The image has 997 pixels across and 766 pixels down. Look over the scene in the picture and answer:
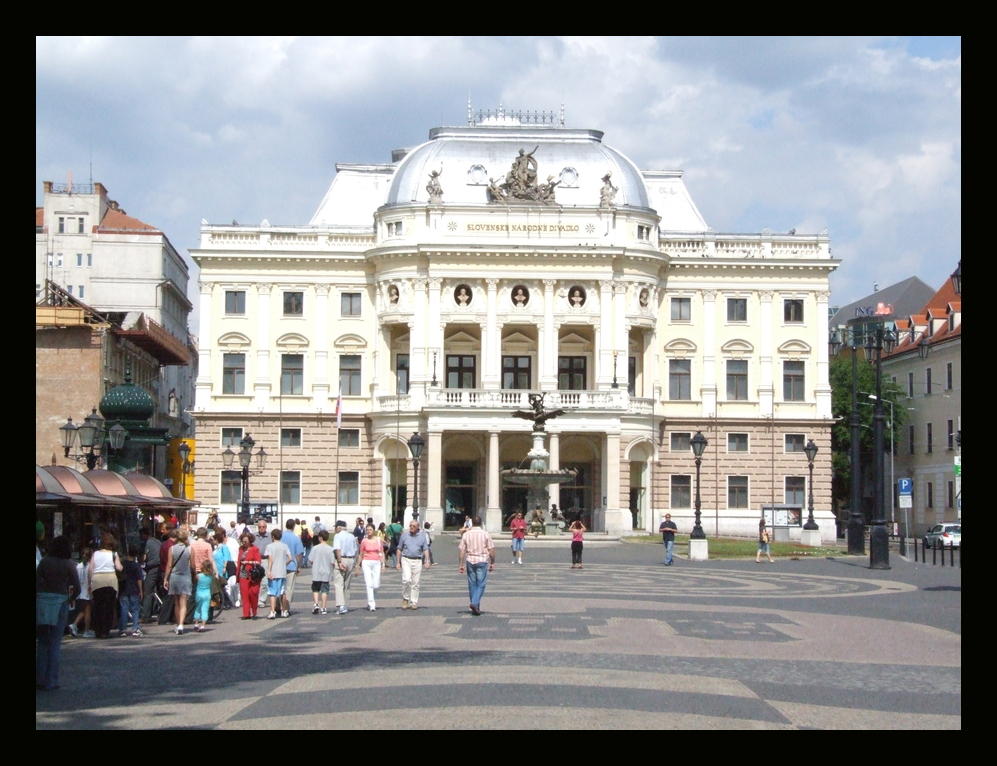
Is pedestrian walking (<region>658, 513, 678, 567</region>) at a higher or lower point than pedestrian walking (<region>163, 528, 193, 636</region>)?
lower

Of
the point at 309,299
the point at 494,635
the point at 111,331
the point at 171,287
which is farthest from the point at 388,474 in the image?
the point at 494,635

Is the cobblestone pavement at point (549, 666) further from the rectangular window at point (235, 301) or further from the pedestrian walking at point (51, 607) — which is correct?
the rectangular window at point (235, 301)

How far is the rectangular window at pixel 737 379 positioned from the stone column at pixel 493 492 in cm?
1437

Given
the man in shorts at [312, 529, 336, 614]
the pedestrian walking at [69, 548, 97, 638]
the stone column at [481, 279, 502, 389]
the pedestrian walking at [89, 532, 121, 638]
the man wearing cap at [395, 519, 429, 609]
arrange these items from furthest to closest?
the stone column at [481, 279, 502, 389], the man in shorts at [312, 529, 336, 614], the man wearing cap at [395, 519, 429, 609], the pedestrian walking at [69, 548, 97, 638], the pedestrian walking at [89, 532, 121, 638]

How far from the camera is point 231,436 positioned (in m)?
79.2

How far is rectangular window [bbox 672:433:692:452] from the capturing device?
79.8 meters

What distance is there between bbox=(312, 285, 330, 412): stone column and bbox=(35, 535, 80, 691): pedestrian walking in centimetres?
5912

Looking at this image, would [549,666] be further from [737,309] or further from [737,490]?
[737,309]

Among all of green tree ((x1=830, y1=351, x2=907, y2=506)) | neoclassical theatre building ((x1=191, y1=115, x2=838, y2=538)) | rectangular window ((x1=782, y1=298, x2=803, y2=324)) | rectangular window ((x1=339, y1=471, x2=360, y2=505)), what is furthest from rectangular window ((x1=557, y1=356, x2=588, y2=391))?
green tree ((x1=830, y1=351, x2=907, y2=506))

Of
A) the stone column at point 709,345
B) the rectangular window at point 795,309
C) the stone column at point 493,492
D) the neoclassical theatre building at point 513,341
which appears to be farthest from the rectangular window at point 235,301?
the rectangular window at point 795,309

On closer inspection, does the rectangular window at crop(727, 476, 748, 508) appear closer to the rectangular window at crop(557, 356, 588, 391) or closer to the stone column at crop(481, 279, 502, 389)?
the rectangular window at crop(557, 356, 588, 391)

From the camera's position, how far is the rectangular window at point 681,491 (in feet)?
259
